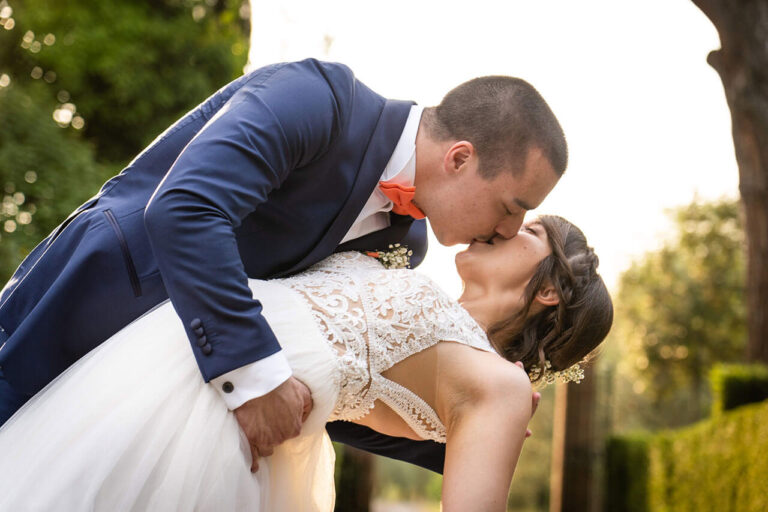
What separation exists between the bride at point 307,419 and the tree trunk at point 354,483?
863cm

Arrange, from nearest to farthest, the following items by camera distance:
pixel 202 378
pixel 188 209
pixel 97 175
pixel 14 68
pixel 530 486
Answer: pixel 188 209
pixel 202 378
pixel 97 175
pixel 14 68
pixel 530 486

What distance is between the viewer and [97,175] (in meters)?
A: 8.83

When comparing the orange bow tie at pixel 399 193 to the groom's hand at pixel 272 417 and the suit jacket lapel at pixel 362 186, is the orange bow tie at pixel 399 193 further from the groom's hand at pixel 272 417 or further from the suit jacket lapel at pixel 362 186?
the groom's hand at pixel 272 417

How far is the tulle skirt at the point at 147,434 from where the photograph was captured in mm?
1962

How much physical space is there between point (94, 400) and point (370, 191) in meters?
1.04

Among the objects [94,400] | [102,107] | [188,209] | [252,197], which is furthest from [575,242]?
[102,107]

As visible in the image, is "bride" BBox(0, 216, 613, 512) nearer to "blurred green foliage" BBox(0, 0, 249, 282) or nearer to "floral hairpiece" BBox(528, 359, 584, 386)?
"floral hairpiece" BBox(528, 359, 584, 386)

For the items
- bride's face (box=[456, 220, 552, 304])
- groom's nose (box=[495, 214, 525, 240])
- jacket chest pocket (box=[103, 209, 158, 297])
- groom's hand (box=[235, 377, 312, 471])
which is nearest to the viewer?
groom's hand (box=[235, 377, 312, 471])

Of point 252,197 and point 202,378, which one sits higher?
point 252,197

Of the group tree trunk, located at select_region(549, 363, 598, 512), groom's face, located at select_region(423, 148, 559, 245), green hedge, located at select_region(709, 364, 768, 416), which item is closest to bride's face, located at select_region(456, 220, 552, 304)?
groom's face, located at select_region(423, 148, 559, 245)

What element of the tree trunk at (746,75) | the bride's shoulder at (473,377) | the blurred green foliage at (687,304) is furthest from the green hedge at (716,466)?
the blurred green foliage at (687,304)

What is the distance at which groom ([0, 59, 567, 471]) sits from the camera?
79.4 inches

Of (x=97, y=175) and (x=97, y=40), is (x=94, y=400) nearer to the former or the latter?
(x=97, y=175)

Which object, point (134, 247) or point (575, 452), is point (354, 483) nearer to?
point (575, 452)
